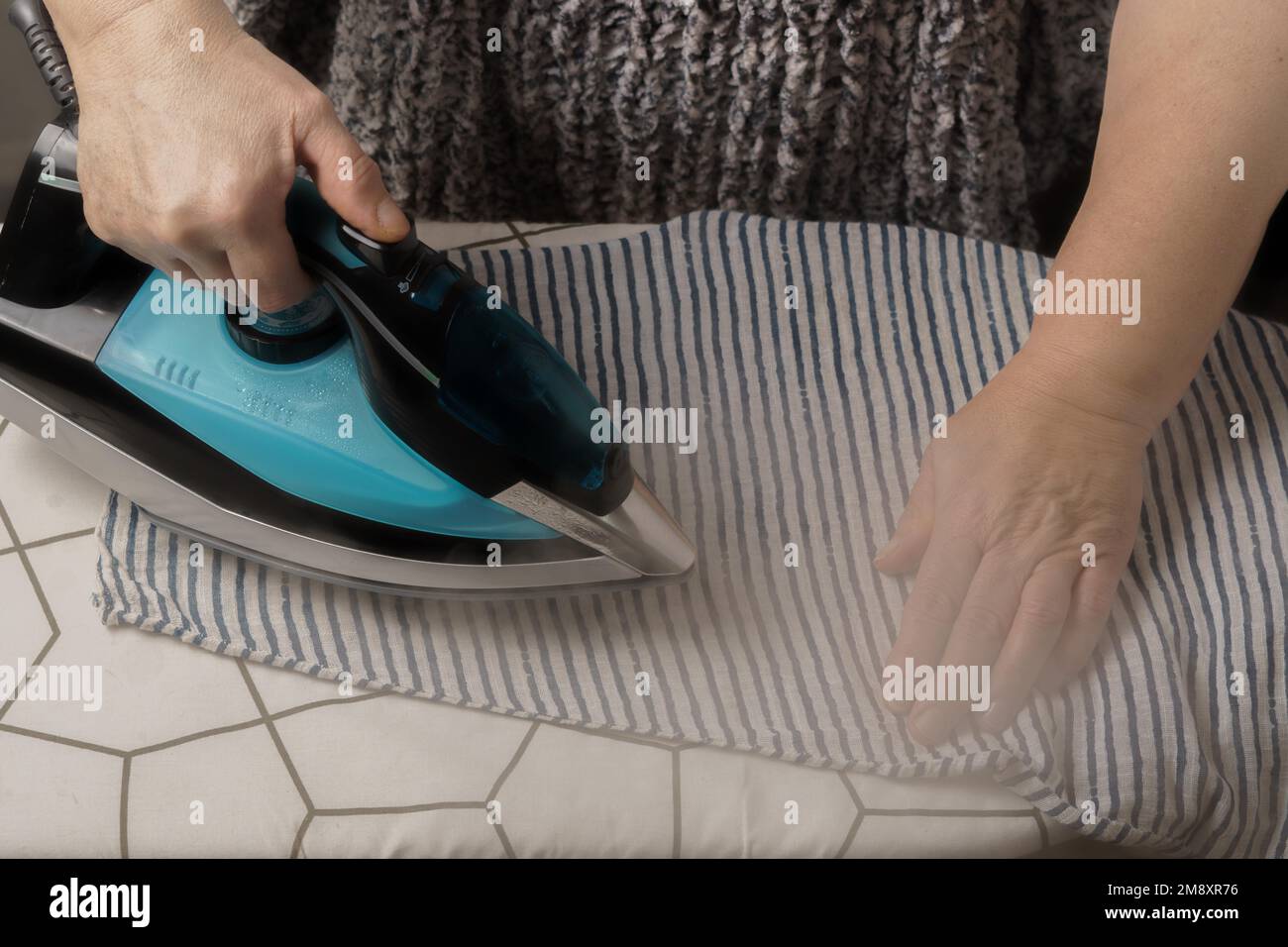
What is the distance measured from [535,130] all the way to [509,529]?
1.02ft

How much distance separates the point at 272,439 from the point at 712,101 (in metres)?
0.35

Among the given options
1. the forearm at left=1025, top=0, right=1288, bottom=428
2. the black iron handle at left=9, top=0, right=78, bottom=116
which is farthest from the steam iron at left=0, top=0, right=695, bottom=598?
the forearm at left=1025, top=0, right=1288, bottom=428

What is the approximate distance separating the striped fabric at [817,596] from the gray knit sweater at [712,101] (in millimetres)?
89

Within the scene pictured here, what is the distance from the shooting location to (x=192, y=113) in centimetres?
50

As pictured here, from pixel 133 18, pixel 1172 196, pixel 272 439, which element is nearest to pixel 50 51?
pixel 133 18

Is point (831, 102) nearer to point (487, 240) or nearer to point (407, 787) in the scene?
point (487, 240)

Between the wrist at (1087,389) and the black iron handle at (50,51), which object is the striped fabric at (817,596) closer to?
the wrist at (1087,389)

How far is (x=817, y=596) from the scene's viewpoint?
2.09 ft

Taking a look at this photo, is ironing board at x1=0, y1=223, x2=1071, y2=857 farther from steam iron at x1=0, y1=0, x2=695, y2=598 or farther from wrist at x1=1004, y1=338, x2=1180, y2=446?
wrist at x1=1004, y1=338, x2=1180, y2=446

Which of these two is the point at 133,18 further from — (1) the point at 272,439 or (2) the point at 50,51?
(1) the point at 272,439

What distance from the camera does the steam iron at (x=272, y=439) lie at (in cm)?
59

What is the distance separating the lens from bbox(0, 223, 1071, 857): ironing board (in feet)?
1.90

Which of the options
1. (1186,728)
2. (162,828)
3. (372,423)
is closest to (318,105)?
(372,423)

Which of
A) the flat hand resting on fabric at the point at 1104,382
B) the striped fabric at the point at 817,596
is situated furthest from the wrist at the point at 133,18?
the flat hand resting on fabric at the point at 1104,382
